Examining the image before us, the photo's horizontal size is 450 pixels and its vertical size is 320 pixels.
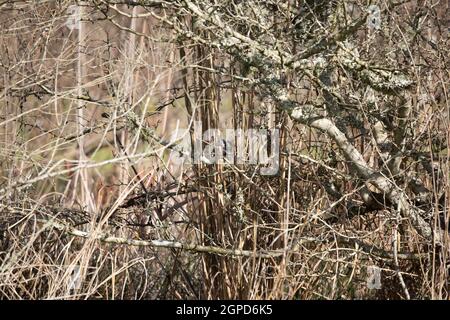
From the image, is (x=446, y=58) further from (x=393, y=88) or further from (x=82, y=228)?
(x=82, y=228)

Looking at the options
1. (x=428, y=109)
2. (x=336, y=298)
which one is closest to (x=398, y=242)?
(x=336, y=298)

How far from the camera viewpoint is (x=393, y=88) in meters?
4.13

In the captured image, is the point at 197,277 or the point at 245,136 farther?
the point at 197,277

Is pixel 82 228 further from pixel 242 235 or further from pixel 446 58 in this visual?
pixel 446 58

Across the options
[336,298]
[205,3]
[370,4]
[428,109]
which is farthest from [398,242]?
[205,3]

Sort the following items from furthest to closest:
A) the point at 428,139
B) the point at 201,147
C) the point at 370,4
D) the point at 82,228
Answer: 1. the point at 82,228
2. the point at 201,147
3. the point at 428,139
4. the point at 370,4

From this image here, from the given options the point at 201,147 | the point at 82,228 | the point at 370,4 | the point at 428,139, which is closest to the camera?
the point at 370,4

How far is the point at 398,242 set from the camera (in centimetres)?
420

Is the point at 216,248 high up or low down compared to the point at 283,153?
down

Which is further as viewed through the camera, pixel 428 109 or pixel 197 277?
pixel 197 277

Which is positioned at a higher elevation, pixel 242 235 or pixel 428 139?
pixel 428 139

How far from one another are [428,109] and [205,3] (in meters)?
1.30

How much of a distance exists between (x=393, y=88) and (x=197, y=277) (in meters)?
1.66

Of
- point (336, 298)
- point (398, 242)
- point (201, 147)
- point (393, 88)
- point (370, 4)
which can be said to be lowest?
point (336, 298)
